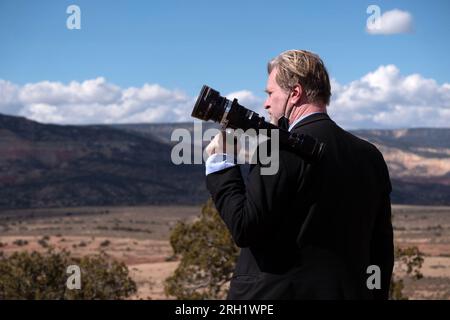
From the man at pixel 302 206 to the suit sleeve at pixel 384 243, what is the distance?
0.35 ft

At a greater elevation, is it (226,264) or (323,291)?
(323,291)

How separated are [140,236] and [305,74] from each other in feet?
179

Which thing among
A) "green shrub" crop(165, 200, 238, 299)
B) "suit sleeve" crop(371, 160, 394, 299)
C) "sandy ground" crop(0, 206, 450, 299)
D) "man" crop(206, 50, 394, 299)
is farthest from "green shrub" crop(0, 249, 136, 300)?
"man" crop(206, 50, 394, 299)

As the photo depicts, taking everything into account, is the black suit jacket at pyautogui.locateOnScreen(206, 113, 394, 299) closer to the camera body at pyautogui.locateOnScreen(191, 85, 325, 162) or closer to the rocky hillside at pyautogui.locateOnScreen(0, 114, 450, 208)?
the camera body at pyautogui.locateOnScreen(191, 85, 325, 162)

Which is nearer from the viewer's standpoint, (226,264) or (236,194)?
(236,194)

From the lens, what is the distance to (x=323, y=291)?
8.86 feet

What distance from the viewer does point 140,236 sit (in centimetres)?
5653

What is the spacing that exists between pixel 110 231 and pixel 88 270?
42.9 meters

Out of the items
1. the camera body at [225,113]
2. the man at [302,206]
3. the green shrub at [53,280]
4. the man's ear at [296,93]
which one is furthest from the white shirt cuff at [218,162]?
the green shrub at [53,280]

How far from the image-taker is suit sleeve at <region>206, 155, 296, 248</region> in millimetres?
2637

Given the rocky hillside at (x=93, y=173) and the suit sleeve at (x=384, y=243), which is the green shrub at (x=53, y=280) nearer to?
the suit sleeve at (x=384, y=243)

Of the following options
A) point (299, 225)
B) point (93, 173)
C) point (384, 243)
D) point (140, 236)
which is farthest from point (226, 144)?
point (93, 173)
